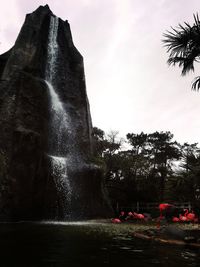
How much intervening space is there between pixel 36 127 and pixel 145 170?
23.4 m

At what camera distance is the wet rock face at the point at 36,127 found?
22.7 m

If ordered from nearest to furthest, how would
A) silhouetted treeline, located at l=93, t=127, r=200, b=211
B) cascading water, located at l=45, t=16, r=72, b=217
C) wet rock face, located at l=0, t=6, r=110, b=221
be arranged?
wet rock face, located at l=0, t=6, r=110, b=221 → cascading water, located at l=45, t=16, r=72, b=217 → silhouetted treeline, located at l=93, t=127, r=200, b=211

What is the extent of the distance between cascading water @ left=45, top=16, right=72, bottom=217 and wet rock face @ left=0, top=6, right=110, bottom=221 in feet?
1.60

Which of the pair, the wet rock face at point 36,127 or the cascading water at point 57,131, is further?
the cascading water at point 57,131

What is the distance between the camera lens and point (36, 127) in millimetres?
26688

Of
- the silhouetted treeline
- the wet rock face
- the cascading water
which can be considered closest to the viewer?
the wet rock face

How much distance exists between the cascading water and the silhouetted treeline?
444cm

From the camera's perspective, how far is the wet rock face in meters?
22.7

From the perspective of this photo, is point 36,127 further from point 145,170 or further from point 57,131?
point 145,170

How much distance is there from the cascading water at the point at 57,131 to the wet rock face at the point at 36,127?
19.2 inches

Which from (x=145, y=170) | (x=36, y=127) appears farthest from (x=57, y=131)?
(x=145, y=170)

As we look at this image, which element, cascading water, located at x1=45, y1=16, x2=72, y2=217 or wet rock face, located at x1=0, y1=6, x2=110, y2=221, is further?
cascading water, located at x1=45, y1=16, x2=72, y2=217

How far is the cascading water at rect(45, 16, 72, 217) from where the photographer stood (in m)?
24.4

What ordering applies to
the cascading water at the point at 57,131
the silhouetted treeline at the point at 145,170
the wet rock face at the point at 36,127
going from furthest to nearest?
the silhouetted treeline at the point at 145,170
the cascading water at the point at 57,131
the wet rock face at the point at 36,127
